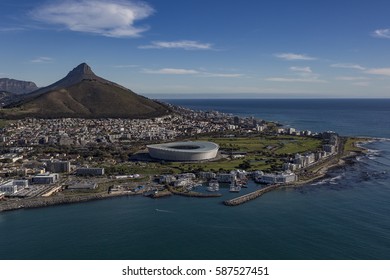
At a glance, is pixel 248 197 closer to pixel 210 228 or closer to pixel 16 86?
pixel 210 228

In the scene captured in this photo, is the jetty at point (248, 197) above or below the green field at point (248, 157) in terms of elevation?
below

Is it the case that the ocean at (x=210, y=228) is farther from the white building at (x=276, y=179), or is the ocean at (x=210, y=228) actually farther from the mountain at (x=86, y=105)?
the mountain at (x=86, y=105)

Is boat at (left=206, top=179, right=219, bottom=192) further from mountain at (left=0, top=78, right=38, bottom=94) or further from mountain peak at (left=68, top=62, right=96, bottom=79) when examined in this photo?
mountain at (left=0, top=78, right=38, bottom=94)

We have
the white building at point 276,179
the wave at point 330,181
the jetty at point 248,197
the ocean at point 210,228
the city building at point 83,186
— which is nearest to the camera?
the ocean at point 210,228

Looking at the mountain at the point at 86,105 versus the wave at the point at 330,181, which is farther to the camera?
the mountain at the point at 86,105

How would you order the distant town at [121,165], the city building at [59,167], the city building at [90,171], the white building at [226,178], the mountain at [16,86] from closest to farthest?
the distant town at [121,165] → the white building at [226,178] → the city building at [90,171] → the city building at [59,167] → the mountain at [16,86]

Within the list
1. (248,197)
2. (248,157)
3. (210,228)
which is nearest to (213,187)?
(248,197)

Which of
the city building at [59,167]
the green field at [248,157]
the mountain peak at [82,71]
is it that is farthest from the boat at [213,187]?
the mountain peak at [82,71]

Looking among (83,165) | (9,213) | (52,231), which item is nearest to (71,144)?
(83,165)
